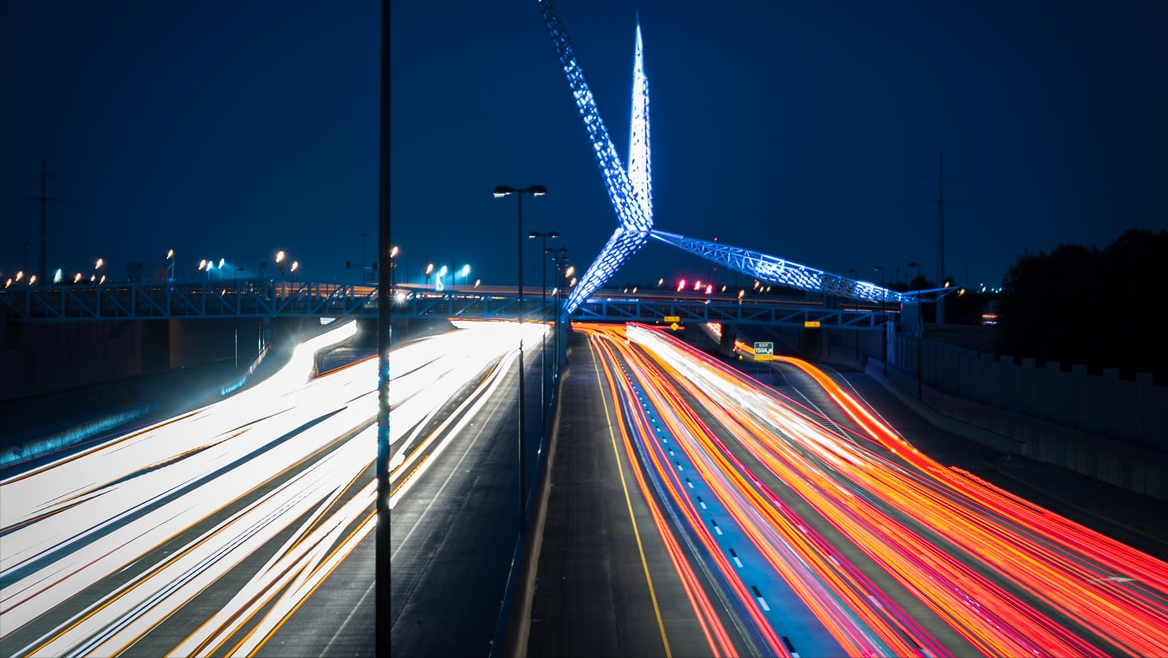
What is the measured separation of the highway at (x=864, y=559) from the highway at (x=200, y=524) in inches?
202

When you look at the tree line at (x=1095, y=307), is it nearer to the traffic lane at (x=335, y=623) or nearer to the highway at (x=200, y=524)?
the highway at (x=200, y=524)

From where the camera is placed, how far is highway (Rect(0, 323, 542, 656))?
17.0 metres

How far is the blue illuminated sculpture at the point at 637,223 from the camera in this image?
79000 millimetres

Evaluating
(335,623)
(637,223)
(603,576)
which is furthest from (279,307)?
(335,623)

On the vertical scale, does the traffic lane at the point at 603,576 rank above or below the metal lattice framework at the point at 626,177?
below

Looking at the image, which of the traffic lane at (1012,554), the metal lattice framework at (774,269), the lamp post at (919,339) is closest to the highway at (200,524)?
the traffic lane at (1012,554)

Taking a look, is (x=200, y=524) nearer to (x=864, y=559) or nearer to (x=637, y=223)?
(x=864, y=559)

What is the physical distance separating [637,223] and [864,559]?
58.4 meters

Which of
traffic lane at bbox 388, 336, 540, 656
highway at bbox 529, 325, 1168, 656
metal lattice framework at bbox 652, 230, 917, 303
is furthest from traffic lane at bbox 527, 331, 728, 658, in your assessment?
metal lattice framework at bbox 652, 230, 917, 303

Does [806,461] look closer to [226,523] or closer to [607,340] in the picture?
[226,523]

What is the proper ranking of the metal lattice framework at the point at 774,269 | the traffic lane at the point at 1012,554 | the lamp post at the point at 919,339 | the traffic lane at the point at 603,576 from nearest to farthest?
1. the traffic lane at the point at 603,576
2. the traffic lane at the point at 1012,554
3. the lamp post at the point at 919,339
4. the metal lattice framework at the point at 774,269

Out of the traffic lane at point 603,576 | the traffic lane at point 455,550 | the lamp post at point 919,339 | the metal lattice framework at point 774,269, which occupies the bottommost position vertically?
the traffic lane at point 603,576

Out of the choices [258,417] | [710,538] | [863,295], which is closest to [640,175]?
[863,295]

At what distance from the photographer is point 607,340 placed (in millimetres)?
112125
